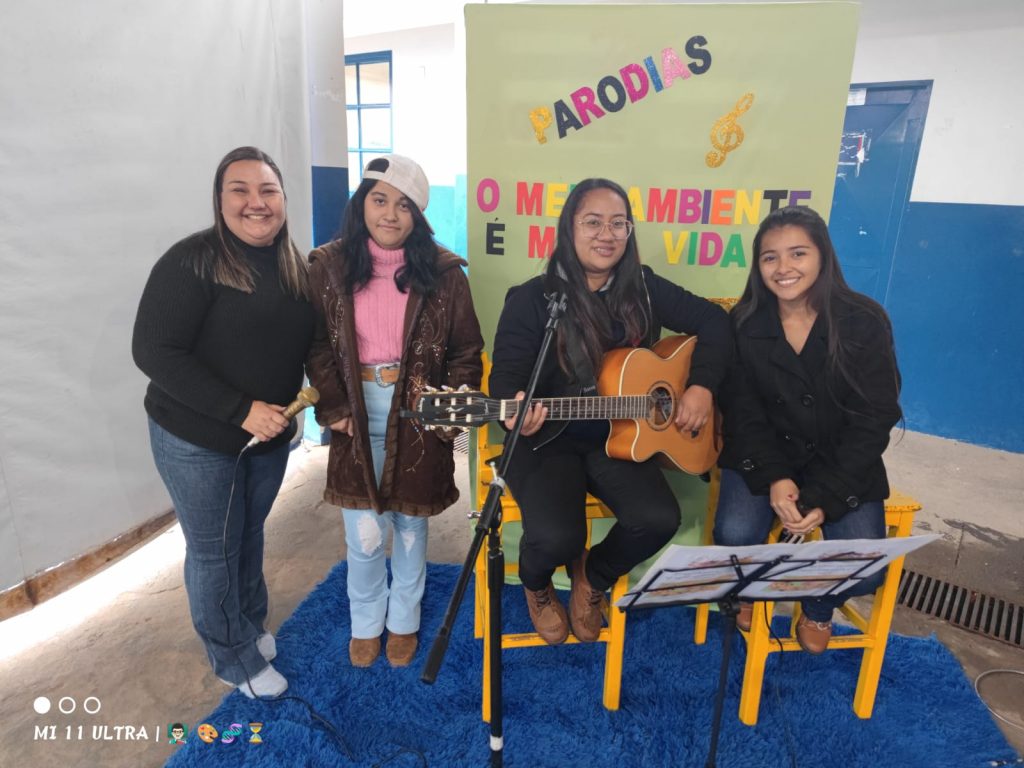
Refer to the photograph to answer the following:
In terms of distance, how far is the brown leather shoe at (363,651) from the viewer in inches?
86.6

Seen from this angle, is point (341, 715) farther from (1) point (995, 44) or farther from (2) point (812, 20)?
(1) point (995, 44)

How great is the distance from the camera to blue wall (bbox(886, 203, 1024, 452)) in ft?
12.9

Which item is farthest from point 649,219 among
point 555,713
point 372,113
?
point 372,113

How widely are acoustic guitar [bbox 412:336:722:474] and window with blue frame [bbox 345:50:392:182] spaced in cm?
452

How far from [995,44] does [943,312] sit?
156 centimetres

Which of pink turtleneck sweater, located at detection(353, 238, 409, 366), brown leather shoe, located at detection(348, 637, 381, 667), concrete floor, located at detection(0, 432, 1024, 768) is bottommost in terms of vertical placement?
concrete floor, located at detection(0, 432, 1024, 768)

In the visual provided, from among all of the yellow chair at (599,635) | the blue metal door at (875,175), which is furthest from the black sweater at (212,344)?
the blue metal door at (875,175)

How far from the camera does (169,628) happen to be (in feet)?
7.95

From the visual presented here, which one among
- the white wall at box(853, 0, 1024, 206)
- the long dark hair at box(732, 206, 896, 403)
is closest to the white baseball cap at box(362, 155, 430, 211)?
the long dark hair at box(732, 206, 896, 403)

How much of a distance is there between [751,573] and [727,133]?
5.31ft

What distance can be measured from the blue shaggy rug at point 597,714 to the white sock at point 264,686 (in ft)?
0.11

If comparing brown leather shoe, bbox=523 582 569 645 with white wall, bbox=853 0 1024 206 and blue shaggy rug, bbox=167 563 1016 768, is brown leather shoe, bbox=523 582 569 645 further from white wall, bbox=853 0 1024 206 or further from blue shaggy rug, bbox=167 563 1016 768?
white wall, bbox=853 0 1024 206

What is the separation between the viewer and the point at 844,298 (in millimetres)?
1958

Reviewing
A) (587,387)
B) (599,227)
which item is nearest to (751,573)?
(587,387)
